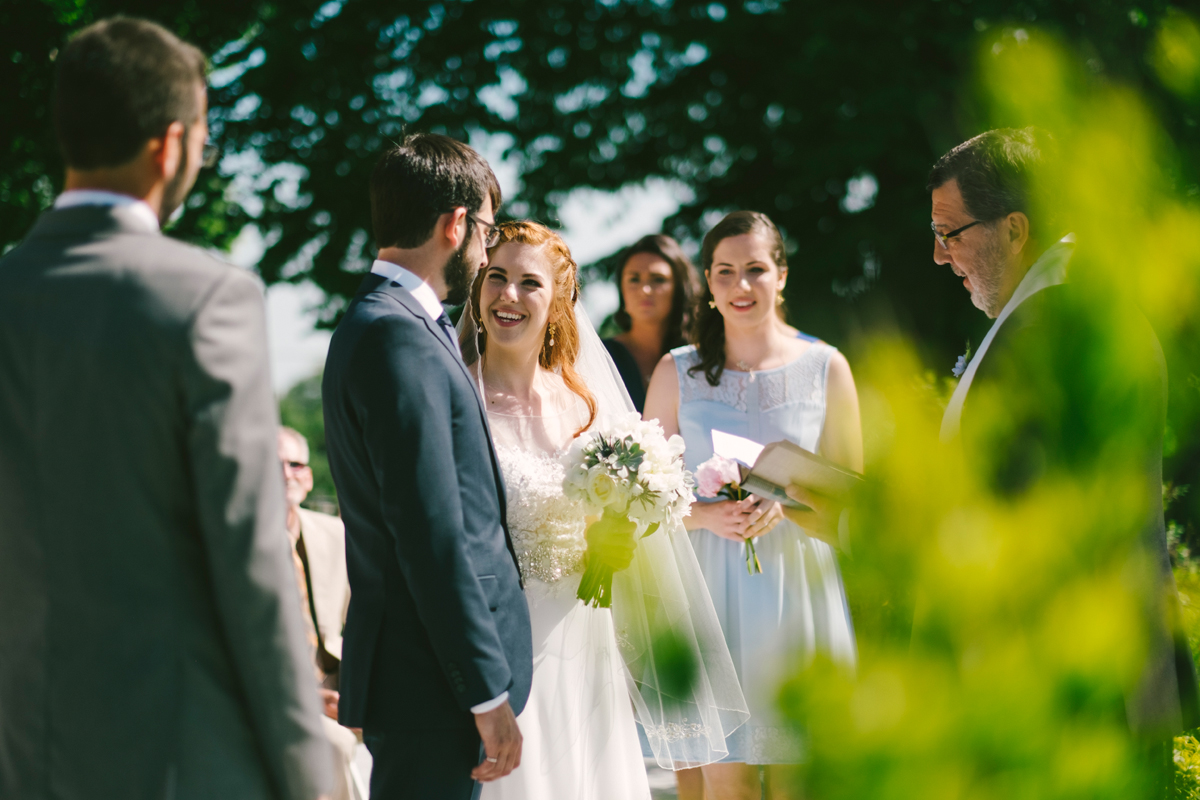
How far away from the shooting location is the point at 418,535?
82.9 inches

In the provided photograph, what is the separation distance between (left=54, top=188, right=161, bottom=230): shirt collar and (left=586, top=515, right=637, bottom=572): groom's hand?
180 cm

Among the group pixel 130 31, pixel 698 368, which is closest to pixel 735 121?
pixel 698 368

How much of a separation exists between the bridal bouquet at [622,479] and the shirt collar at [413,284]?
77 centimetres

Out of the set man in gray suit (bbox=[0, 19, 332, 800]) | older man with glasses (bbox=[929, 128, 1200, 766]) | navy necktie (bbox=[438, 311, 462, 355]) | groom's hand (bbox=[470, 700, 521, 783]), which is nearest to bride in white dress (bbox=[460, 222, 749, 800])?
groom's hand (bbox=[470, 700, 521, 783])

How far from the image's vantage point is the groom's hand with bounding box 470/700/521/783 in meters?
2.18

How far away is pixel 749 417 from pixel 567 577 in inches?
51.2

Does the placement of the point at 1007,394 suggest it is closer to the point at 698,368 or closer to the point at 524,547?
the point at 524,547

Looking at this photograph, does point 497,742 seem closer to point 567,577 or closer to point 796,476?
point 567,577

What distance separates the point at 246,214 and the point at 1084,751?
12.2 m

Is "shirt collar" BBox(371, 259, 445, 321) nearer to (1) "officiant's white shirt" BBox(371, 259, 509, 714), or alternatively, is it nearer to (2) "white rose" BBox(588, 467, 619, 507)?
(1) "officiant's white shirt" BBox(371, 259, 509, 714)

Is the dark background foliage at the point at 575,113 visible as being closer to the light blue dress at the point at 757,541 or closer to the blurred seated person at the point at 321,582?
the light blue dress at the point at 757,541

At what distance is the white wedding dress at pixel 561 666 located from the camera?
2908 millimetres

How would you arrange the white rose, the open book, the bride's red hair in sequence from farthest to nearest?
the bride's red hair
the white rose
the open book

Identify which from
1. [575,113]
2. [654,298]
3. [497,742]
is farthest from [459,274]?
[575,113]
